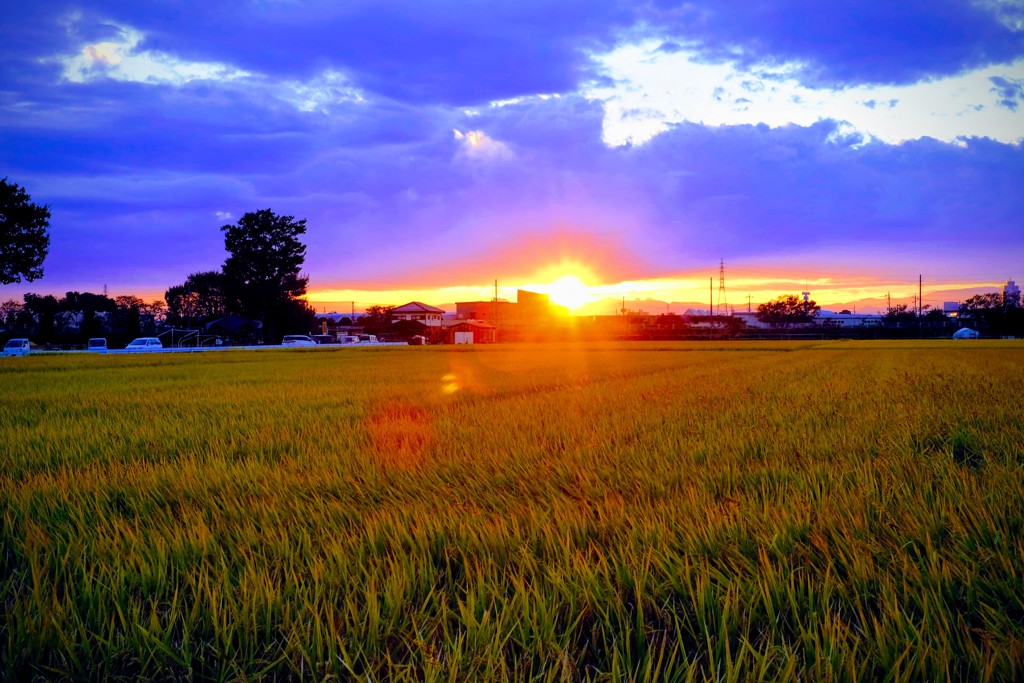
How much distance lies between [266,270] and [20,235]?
79.8ft

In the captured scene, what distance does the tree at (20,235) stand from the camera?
26.0m

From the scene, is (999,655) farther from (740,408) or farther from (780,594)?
(740,408)

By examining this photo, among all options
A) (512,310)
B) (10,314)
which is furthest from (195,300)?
(512,310)

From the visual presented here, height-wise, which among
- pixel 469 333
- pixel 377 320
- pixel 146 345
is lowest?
pixel 146 345

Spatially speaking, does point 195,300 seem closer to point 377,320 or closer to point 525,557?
point 377,320

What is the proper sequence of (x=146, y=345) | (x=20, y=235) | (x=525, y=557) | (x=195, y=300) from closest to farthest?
1. (x=525, y=557)
2. (x=20, y=235)
3. (x=146, y=345)
4. (x=195, y=300)

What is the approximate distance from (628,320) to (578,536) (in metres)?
68.5

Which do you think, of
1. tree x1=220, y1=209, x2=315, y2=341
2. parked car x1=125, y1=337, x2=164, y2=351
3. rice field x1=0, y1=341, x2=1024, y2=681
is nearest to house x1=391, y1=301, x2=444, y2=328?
tree x1=220, y1=209, x2=315, y2=341

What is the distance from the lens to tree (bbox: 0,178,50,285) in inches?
1025

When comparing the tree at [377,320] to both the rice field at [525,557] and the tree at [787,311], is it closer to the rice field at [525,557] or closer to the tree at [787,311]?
the tree at [787,311]

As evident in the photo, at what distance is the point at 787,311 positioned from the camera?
83.3 m

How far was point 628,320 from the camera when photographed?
69375mm

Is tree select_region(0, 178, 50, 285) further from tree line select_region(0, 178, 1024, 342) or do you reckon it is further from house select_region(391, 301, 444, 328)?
house select_region(391, 301, 444, 328)

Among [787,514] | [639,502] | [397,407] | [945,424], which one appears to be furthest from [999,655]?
[397,407]
